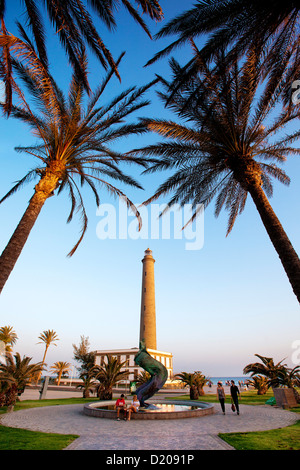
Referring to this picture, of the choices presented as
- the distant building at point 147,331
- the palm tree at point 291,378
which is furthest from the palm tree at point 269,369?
the distant building at point 147,331

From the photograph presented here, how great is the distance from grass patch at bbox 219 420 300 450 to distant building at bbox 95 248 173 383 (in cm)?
3035

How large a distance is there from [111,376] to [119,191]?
12018 millimetres

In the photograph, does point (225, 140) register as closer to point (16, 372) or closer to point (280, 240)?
point (280, 240)

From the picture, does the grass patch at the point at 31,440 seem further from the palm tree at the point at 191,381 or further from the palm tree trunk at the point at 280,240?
the palm tree at the point at 191,381

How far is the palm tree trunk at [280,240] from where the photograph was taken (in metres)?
6.61

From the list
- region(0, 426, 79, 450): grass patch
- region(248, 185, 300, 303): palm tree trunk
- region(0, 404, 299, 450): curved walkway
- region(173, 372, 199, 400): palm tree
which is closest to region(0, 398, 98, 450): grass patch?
region(0, 426, 79, 450): grass patch

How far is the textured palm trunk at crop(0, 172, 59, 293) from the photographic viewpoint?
264 inches

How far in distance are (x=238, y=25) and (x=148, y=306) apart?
37.0m

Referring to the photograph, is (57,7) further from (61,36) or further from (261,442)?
(261,442)

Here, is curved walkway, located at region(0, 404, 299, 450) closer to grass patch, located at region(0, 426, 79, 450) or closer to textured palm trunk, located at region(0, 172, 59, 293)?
grass patch, located at region(0, 426, 79, 450)

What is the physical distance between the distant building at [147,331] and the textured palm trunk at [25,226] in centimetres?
3179

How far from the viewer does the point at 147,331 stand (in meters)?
37.4

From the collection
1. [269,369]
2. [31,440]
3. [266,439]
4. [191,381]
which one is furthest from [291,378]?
[31,440]
